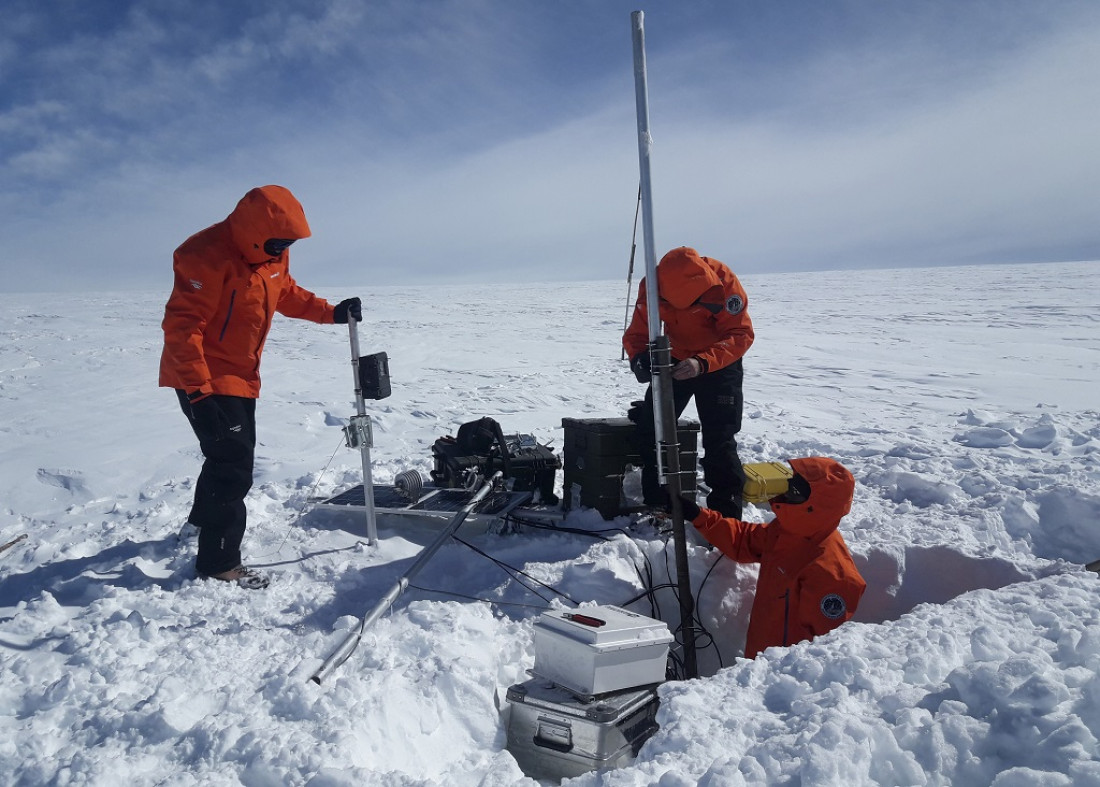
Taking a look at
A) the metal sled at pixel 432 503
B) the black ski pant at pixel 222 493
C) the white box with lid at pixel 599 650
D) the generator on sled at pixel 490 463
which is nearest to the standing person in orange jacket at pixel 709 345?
the generator on sled at pixel 490 463

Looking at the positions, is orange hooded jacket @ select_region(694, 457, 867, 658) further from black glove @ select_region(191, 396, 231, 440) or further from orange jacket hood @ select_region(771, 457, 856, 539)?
black glove @ select_region(191, 396, 231, 440)

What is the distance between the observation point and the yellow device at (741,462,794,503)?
3459 mm

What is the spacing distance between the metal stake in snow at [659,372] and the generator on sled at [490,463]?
149 centimetres

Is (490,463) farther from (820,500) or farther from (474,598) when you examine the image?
Answer: (820,500)

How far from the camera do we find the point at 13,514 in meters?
4.98

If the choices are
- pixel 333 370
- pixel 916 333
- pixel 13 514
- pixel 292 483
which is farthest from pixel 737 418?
pixel 916 333

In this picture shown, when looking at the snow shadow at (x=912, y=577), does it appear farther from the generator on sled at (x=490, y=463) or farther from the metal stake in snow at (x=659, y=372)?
the generator on sled at (x=490, y=463)

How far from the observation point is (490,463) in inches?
200

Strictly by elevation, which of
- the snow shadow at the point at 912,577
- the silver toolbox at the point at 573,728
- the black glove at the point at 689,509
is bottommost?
the snow shadow at the point at 912,577

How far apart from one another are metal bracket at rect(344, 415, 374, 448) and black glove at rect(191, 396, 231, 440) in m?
0.67

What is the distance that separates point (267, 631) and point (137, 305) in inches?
1149

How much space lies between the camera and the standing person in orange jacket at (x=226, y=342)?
136 inches

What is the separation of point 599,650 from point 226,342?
242 cm

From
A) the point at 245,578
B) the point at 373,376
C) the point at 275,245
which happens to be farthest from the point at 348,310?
the point at 245,578
